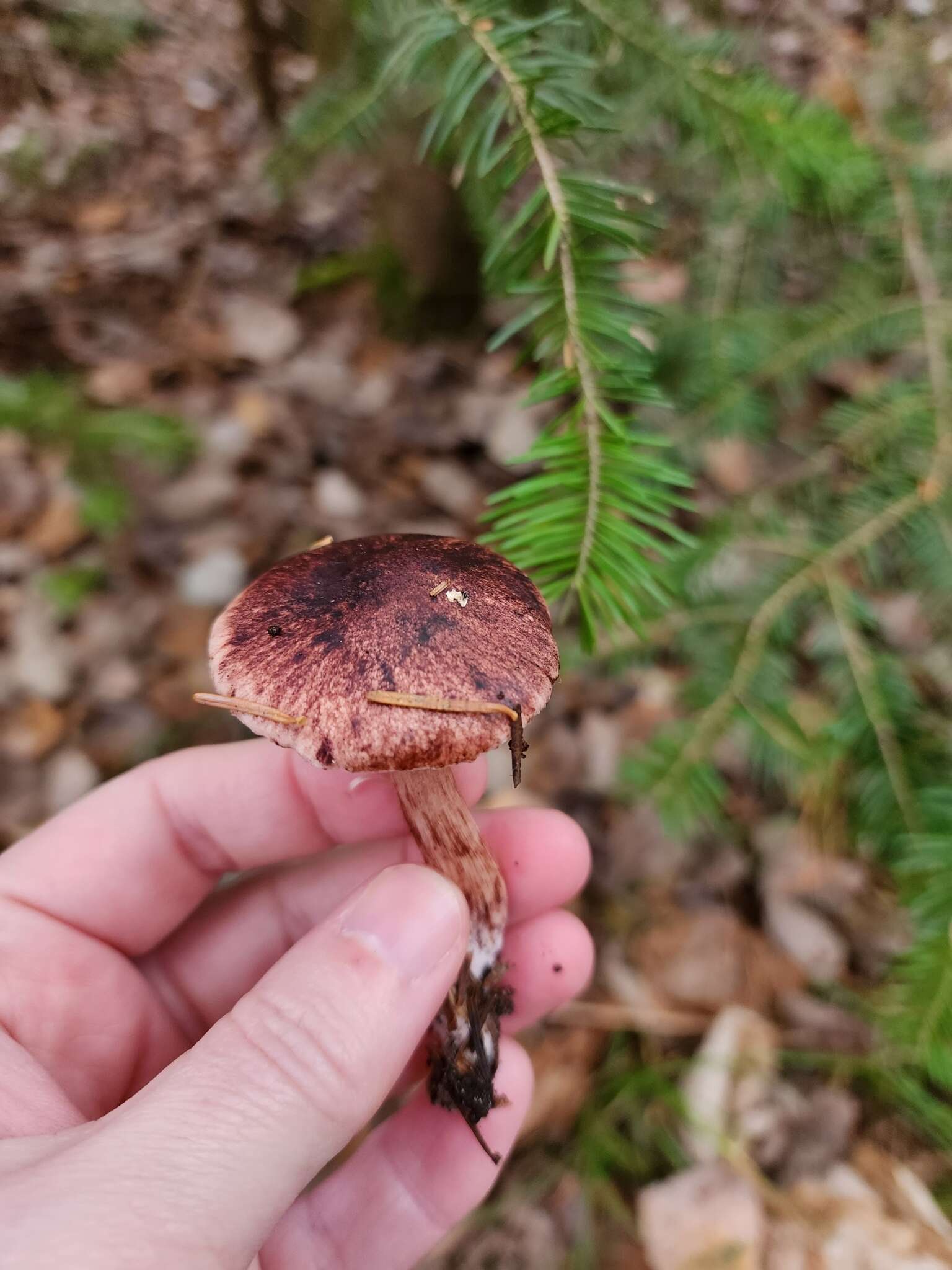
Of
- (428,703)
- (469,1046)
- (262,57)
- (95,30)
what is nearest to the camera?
(428,703)

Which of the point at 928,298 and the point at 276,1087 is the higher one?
the point at 928,298

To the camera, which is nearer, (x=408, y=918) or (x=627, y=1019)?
(x=408, y=918)

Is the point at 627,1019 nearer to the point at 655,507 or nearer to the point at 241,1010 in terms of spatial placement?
the point at 241,1010

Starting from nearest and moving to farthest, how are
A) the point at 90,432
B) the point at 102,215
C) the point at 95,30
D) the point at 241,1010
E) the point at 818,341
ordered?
the point at 241,1010 < the point at 818,341 < the point at 90,432 < the point at 95,30 < the point at 102,215

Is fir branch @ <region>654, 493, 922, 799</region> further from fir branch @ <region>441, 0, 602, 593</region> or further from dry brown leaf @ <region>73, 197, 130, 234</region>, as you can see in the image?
dry brown leaf @ <region>73, 197, 130, 234</region>

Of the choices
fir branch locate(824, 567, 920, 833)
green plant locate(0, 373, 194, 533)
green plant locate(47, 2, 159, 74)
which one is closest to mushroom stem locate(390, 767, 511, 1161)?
fir branch locate(824, 567, 920, 833)

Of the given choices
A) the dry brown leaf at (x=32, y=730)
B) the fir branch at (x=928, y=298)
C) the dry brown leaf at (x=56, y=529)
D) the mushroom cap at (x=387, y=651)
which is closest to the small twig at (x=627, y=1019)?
the mushroom cap at (x=387, y=651)

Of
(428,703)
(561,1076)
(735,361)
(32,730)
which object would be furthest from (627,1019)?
(32,730)
